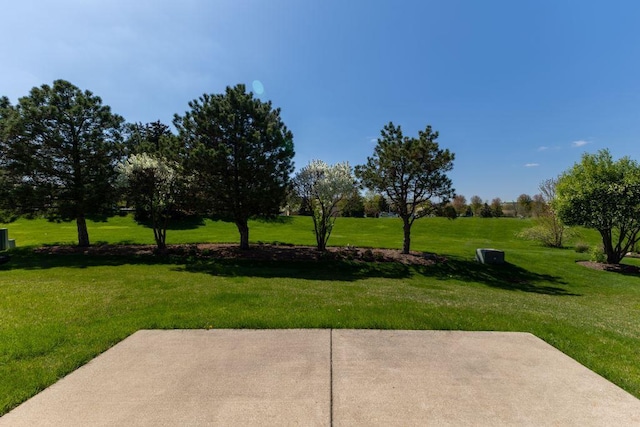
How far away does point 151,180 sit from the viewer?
1455cm

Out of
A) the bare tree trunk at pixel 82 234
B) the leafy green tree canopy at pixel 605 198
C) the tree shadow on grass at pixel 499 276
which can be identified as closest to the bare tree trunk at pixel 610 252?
the leafy green tree canopy at pixel 605 198

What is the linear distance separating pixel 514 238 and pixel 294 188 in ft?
99.3

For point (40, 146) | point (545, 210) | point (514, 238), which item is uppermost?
point (40, 146)

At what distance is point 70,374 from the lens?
3391 mm

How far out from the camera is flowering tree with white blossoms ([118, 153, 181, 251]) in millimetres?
14258

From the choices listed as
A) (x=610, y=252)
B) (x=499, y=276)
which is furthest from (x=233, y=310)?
(x=610, y=252)

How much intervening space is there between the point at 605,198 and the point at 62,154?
2850 cm

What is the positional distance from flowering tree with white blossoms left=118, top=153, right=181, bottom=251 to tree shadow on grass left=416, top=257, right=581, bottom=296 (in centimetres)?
1249

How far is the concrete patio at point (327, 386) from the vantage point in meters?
2.66

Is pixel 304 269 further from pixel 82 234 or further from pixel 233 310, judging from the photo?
pixel 82 234

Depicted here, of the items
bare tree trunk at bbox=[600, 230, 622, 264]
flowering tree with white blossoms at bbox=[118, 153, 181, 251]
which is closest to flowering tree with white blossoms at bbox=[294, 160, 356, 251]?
flowering tree with white blossoms at bbox=[118, 153, 181, 251]

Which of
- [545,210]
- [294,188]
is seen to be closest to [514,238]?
[545,210]

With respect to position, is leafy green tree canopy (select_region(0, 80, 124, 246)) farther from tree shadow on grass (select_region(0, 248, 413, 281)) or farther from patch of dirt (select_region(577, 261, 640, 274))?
patch of dirt (select_region(577, 261, 640, 274))

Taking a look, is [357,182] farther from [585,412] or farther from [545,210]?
[545,210]
